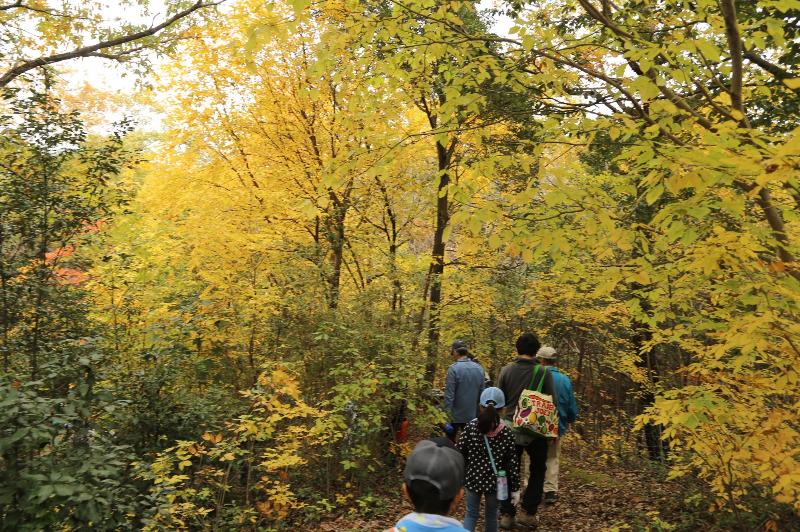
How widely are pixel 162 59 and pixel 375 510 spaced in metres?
8.57

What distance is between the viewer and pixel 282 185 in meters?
9.36

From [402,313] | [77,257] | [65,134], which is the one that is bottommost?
[402,313]

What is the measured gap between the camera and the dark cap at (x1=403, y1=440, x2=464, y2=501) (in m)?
1.96

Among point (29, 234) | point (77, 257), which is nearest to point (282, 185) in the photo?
point (77, 257)

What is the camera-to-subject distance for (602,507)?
6145mm

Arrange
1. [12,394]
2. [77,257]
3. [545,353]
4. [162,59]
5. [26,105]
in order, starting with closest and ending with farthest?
[12,394], [26,105], [545,353], [77,257], [162,59]

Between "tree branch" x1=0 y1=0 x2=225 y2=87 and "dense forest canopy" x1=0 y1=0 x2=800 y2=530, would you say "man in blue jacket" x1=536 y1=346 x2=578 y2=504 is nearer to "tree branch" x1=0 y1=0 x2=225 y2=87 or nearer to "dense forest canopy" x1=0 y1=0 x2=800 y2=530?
"dense forest canopy" x1=0 y1=0 x2=800 y2=530

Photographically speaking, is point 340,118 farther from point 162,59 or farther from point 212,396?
point 162,59

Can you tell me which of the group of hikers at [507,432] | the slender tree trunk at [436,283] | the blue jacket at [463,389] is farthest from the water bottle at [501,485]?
the slender tree trunk at [436,283]

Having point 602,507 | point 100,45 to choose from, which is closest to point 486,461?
point 602,507

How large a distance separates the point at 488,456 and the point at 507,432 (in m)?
0.26

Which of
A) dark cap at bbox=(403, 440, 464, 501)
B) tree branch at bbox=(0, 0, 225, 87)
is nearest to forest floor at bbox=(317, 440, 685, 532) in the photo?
dark cap at bbox=(403, 440, 464, 501)

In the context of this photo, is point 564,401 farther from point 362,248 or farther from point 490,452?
point 362,248

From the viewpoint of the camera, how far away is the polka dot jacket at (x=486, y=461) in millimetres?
4215
